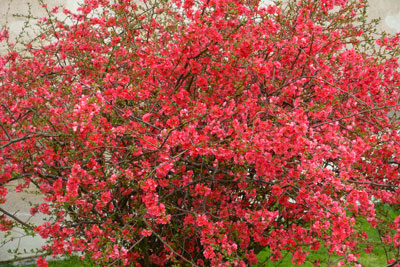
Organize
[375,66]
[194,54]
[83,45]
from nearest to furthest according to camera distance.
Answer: [194,54] < [375,66] < [83,45]

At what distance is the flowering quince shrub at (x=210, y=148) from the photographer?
279cm

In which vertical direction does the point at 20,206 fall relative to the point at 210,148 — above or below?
above

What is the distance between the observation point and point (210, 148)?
2684 mm

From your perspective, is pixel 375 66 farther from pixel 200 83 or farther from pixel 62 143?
pixel 62 143

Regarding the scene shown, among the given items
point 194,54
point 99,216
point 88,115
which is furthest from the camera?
point 99,216

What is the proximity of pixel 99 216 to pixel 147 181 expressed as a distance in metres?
0.93

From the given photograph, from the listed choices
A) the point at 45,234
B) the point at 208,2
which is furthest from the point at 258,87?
the point at 45,234

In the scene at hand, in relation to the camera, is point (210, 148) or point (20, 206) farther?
point (20, 206)

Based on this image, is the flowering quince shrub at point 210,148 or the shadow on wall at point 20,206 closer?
the flowering quince shrub at point 210,148

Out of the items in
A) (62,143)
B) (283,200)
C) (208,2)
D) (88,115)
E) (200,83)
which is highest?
(208,2)

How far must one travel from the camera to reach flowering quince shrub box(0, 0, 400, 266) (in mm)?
2785

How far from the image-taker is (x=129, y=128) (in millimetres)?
2943

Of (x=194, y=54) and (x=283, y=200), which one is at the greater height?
(x=194, y=54)

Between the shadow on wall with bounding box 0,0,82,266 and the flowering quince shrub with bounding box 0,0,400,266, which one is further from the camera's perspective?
the shadow on wall with bounding box 0,0,82,266
